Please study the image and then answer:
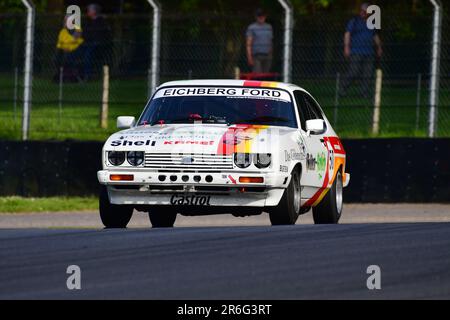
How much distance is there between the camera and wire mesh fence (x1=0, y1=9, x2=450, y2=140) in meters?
21.2

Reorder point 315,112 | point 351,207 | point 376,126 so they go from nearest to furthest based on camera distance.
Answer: point 315,112
point 351,207
point 376,126

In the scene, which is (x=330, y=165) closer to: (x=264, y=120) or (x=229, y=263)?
(x=264, y=120)

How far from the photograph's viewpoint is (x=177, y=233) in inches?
397

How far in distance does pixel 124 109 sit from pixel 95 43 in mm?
1647

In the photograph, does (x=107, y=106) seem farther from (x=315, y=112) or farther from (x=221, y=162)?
(x=221, y=162)

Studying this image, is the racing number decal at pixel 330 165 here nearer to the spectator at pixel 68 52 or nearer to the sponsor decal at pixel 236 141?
the sponsor decal at pixel 236 141

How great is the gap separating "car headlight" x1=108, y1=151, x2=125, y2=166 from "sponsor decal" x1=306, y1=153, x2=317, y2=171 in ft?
6.21

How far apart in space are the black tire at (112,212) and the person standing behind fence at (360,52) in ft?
29.9

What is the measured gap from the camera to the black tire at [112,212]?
42.3 feet

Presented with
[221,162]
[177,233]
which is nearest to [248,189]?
[221,162]

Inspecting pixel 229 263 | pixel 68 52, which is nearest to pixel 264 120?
pixel 229 263

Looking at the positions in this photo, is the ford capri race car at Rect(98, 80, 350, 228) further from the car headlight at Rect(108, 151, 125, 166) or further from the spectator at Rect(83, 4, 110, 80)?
the spectator at Rect(83, 4, 110, 80)

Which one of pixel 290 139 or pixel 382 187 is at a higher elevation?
pixel 290 139
